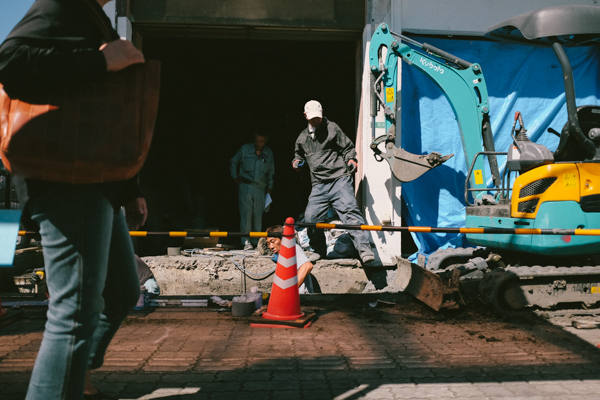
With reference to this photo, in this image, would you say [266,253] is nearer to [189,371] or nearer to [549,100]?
[189,371]

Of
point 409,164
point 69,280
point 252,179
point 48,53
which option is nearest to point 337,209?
point 409,164

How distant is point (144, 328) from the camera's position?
4.46 m

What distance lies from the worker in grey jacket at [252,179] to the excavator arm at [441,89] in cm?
254

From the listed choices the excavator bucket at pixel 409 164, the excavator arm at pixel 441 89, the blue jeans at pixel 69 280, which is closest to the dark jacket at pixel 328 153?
the excavator arm at pixel 441 89

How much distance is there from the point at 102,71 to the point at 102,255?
72 cm

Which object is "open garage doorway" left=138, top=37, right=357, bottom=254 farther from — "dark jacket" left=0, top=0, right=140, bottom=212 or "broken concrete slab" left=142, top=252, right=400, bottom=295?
"dark jacket" left=0, top=0, right=140, bottom=212

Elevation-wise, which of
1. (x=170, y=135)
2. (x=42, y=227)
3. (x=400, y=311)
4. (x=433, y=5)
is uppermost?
(x=433, y=5)

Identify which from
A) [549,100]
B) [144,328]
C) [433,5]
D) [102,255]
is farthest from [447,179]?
[102,255]

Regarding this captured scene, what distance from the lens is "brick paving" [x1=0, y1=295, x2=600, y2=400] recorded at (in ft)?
9.45

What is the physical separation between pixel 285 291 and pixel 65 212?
3.02 meters

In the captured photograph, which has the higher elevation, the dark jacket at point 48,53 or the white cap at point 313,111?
the white cap at point 313,111

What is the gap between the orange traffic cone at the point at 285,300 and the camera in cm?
452

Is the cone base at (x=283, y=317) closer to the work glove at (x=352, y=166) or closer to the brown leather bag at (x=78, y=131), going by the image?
the brown leather bag at (x=78, y=131)

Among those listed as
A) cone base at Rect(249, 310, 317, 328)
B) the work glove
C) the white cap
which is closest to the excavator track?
cone base at Rect(249, 310, 317, 328)
